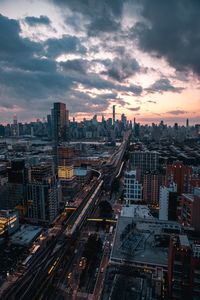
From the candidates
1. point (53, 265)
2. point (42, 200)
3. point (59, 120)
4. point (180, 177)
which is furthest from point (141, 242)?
point (59, 120)

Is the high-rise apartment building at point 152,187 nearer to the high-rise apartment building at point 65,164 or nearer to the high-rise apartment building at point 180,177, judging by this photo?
the high-rise apartment building at point 180,177

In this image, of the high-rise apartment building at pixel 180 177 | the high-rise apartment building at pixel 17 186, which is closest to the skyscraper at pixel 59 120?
the high-rise apartment building at pixel 17 186

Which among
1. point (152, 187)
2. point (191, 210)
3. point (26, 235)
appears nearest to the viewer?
point (191, 210)

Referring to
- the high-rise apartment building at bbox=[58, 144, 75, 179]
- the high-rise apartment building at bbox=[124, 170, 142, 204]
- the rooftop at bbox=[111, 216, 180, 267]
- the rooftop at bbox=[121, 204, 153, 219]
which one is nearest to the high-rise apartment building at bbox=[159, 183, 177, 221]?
the rooftop at bbox=[121, 204, 153, 219]

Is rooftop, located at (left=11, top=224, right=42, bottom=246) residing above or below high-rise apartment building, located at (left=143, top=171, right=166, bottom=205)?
below

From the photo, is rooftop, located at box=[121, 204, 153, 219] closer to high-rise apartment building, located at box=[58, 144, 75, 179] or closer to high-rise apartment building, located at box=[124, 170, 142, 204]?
high-rise apartment building, located at box=[124, 170, 142, 204]

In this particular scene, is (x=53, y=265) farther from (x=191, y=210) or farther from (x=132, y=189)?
(x=132, y=189)

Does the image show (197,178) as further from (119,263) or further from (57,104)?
(57,104)

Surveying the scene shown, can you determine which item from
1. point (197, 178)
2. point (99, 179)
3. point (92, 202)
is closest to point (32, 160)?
point (99, 179)
